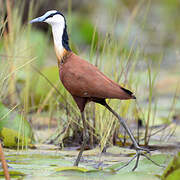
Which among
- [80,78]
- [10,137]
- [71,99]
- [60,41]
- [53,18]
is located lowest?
[10,137]

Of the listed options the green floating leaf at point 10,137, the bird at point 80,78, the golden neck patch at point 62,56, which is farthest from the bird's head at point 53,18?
the green floating leaf at point 10,137

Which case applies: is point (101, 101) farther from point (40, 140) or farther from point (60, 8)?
point (60, 8)

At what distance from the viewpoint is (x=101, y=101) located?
226cm

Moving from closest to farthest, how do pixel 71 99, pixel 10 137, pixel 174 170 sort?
pixel 174 170, pixel 10 137, pixel 71 99

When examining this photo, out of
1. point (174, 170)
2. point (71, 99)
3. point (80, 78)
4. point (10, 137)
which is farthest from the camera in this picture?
point (71, 99)

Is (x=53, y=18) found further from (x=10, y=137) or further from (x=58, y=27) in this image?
(x=10, y=137)

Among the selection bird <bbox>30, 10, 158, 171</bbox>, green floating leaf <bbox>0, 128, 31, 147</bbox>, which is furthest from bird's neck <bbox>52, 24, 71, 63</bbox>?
green floating leaf <bbox>0, 128, 31, 147</bbox>

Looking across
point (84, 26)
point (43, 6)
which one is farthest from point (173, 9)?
point (43, 6)

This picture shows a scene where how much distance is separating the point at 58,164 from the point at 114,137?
0.64 metres

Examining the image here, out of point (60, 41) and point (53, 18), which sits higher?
point (53, 18)

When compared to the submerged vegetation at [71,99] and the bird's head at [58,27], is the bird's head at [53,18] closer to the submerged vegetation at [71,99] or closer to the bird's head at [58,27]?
the bird's head at [58,27]

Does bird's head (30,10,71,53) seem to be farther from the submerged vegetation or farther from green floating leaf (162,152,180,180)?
green floating leaf (162,152,180,180)

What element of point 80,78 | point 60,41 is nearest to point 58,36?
point 60,41

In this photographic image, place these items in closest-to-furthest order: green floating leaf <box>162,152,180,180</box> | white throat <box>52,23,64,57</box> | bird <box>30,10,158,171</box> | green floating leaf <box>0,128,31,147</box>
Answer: green floating leaf <box>162,152,180,180</box>, bird <box>30,10,158,171</box>, white throat <box>52,23,64,57</box>, green floating leaf <box>0,128,31,147</box>
